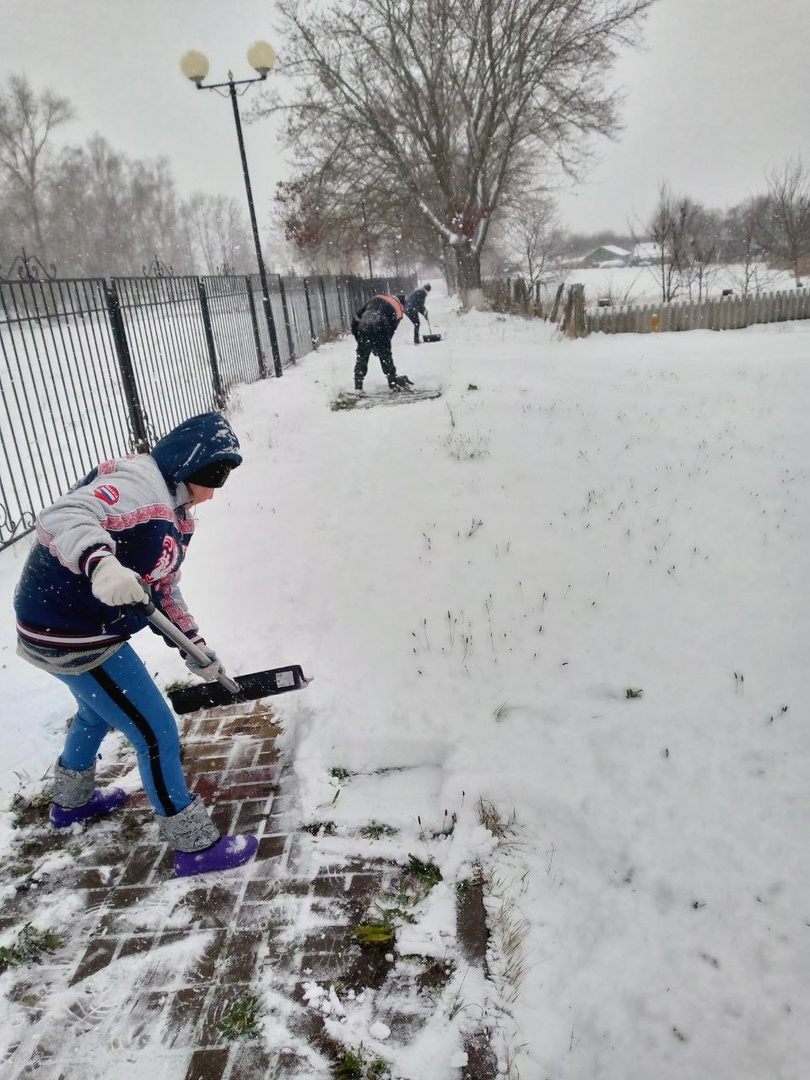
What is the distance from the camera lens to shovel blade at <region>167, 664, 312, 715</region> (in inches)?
122

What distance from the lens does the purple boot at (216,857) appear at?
2451mm

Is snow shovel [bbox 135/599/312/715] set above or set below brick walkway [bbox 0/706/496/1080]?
above

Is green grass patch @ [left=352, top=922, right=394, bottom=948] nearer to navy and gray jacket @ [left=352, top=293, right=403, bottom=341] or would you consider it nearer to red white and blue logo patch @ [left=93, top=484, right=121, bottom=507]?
red white and blue logo patch @ [left=93, top=484, right=121, bottom=507]

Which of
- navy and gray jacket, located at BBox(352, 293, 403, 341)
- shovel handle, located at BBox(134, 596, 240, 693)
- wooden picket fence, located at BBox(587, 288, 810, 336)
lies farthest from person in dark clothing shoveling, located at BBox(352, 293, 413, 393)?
wooden picket fence, located at BBox(587, 288, 810, 336)

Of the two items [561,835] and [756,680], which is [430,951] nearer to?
[561,835]

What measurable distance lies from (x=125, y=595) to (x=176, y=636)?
57 centimetres

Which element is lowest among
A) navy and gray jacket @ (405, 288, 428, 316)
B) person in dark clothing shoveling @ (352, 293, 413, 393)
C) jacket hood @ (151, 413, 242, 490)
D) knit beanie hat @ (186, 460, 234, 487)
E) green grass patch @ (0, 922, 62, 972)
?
green grass patch @ (0, 922, 62, 972)

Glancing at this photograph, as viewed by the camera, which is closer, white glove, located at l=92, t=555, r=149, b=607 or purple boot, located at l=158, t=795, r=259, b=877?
white glove, located at l=92, t=555, r=149, b=607

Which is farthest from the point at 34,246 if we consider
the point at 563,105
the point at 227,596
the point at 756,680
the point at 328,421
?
the point at 756,680

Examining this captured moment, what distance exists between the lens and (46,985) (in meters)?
2.09

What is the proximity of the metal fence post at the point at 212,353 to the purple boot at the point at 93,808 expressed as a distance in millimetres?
7912

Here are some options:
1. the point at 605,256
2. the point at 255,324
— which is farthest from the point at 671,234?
the point at 605,256

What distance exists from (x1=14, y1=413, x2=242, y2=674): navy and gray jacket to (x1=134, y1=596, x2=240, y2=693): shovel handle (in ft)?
0.23

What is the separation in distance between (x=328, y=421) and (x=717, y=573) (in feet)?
16.3
